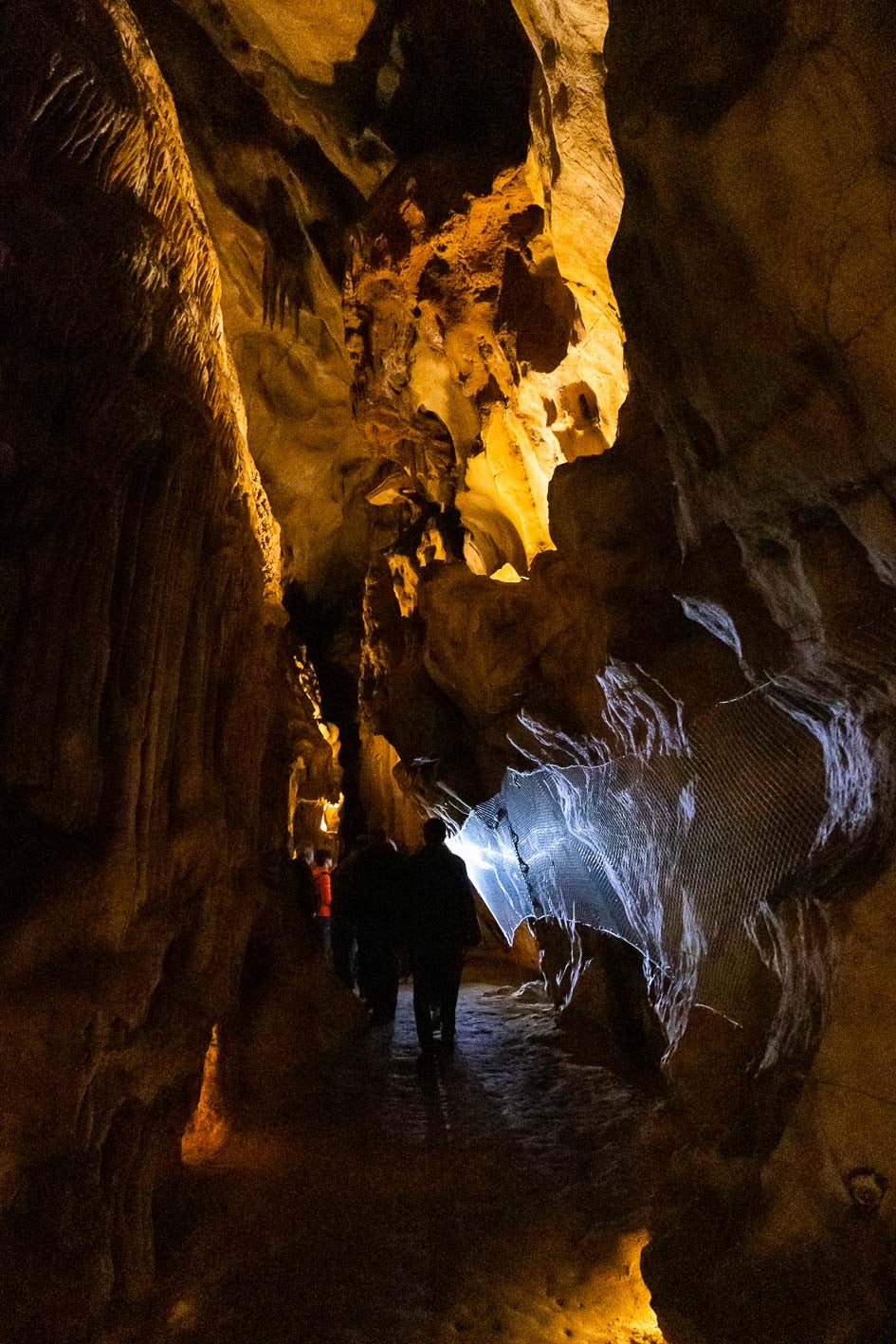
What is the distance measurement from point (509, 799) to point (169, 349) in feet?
17.9

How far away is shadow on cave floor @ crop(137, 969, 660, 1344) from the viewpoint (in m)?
3.46

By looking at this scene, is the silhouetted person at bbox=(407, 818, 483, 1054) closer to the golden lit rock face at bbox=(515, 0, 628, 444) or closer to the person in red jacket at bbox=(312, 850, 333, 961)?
the person in red jacket at bbox=(312, 850, 333, 961)

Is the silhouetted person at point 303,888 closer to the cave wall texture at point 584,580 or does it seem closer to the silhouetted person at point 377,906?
the silhouetted person at point 377,906

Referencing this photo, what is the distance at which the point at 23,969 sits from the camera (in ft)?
9.77

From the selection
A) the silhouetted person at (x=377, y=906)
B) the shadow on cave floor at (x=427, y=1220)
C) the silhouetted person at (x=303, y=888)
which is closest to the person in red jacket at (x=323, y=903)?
the silhouetted person at (x=303, y=888)

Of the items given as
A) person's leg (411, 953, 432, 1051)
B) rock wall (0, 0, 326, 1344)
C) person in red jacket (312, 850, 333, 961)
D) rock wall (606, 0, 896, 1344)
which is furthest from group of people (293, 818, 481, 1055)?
rock wall (606, 0, 896, 1344)

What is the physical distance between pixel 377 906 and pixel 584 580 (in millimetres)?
4070

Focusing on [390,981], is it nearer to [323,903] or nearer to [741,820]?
[323,903]

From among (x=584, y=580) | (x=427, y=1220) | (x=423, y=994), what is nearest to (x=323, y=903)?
(x=423, y=994)

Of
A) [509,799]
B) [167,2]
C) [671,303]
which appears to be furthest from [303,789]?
[671,303]

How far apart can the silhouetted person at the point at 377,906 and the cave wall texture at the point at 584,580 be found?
88 centimetres

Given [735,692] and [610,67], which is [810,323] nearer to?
[610,67]

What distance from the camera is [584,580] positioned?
4543mm

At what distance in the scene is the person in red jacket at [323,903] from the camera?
30.3ft
